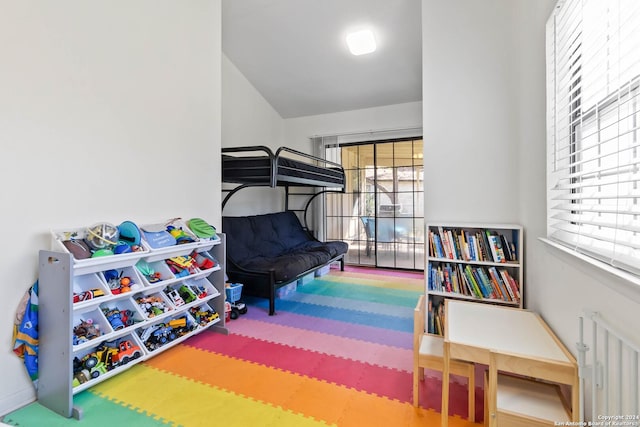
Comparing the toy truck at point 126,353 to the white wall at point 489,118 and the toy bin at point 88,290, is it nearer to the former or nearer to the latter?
the toy bin at point 88,290

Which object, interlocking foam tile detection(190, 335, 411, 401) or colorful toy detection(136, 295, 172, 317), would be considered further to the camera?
colorful toy detection(136, 295, 172, 317)

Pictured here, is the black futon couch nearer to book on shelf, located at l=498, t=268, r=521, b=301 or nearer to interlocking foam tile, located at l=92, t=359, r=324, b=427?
interlocking foam tile, located at l=92, t=359, r=324, b=427

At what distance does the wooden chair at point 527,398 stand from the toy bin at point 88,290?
76.8 inches

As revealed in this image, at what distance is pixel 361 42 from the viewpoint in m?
3.37

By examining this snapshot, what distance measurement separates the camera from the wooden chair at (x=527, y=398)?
3.70 ft

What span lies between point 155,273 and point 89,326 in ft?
1.56

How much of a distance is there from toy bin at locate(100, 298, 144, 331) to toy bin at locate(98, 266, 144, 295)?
0.12 meters

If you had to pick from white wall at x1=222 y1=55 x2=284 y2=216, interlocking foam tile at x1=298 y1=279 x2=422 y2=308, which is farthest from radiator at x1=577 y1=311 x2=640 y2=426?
white wall at x1=222 y1=55 x2=284 y2=216

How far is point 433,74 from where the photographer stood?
2.30m

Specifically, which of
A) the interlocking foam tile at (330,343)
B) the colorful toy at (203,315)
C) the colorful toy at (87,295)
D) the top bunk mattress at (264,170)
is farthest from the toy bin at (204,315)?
the top bunk mattress at (264,170)

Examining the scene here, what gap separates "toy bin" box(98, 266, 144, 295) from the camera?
180 cm

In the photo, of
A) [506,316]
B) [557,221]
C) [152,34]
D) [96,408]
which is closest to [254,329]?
[96,408]

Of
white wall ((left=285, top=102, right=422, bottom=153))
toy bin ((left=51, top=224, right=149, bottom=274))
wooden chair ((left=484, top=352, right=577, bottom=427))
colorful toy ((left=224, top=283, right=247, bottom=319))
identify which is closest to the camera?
wooden chair ((left=484, top=352, right=577, bottom=427))

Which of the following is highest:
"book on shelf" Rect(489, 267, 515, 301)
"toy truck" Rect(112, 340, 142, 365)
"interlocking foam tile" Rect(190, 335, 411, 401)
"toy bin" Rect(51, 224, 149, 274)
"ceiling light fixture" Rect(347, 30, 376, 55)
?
"ceiling light fixture" Rect(347, 30, 376, 55)
